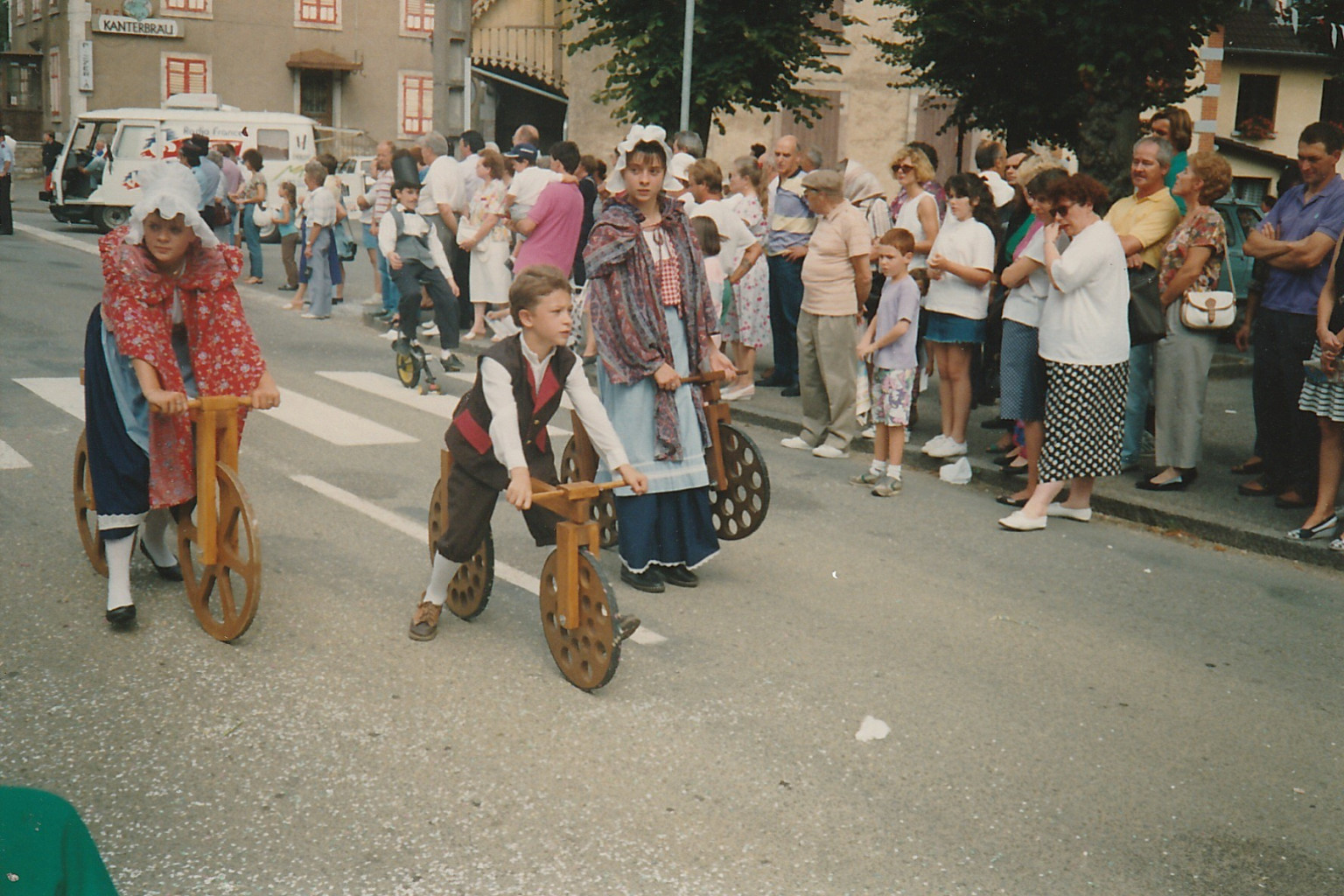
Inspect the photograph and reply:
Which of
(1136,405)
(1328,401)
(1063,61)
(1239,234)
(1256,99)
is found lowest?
(1136,405)

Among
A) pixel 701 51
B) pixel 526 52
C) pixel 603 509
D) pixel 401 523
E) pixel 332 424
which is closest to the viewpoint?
pixel 603 509

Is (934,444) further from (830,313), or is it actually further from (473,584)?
(473,584)

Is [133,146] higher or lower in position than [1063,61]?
lower

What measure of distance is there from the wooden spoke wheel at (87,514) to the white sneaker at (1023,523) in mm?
4742

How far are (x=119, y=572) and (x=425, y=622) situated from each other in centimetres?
121

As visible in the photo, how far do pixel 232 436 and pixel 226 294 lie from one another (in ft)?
1.93

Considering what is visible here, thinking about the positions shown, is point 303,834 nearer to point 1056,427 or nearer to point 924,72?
point 1056,427

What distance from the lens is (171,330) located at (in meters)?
5.23

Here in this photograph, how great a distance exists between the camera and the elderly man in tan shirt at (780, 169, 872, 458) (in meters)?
8.98

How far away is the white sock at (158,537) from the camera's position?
5.76 metres

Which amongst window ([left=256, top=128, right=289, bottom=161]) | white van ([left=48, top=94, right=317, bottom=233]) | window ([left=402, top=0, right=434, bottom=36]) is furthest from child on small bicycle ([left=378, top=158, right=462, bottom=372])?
window ([left=402, top=0, right=434, bottom=36])

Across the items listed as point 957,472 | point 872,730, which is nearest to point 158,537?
point 872,730

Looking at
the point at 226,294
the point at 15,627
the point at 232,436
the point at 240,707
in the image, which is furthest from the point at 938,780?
the point at 15,627

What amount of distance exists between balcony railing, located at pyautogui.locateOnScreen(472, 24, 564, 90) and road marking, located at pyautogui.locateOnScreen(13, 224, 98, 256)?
507 inches
